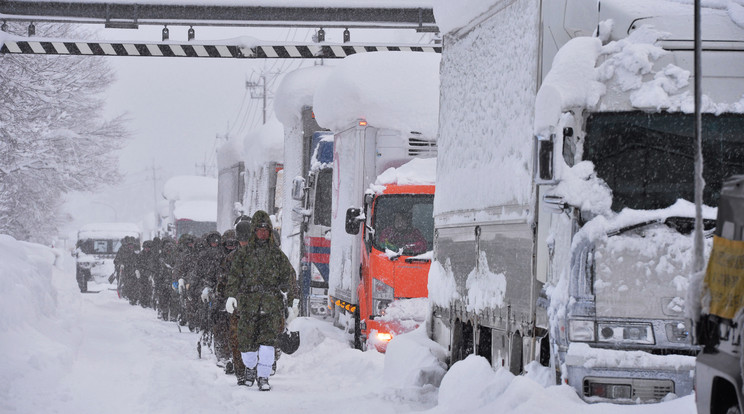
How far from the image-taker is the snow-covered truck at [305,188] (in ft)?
63.1

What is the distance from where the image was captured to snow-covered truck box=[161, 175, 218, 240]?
46250mm

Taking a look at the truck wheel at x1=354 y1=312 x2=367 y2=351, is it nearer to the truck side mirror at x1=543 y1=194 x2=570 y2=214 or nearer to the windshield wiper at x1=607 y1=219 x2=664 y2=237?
the truck side mirror at x1=543 y1=194 x2=570 y2=214

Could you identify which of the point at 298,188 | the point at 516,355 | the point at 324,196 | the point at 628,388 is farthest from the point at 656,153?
the point at 324,196

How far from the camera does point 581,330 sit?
7836 mm

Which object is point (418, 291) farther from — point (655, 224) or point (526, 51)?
point (655, 224)

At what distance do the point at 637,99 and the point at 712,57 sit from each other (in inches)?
24.7

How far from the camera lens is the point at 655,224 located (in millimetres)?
7855

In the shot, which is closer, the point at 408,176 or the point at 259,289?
the point at 259,289

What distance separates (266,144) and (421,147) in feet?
32.9

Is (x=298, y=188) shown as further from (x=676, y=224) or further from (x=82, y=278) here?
(x=82, y=278)

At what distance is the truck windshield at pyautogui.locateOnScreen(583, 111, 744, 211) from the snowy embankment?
4.70 feet

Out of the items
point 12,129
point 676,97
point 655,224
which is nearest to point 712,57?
point 676,97

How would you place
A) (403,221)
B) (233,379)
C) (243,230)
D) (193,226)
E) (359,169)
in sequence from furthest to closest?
(193,226) < (359,169) < (403,221) < (243,230) < (233,379)

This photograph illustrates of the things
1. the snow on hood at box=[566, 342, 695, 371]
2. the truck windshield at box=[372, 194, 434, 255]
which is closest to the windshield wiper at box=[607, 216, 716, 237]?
the snow on hood at box=[566, 342, 695, 371]
